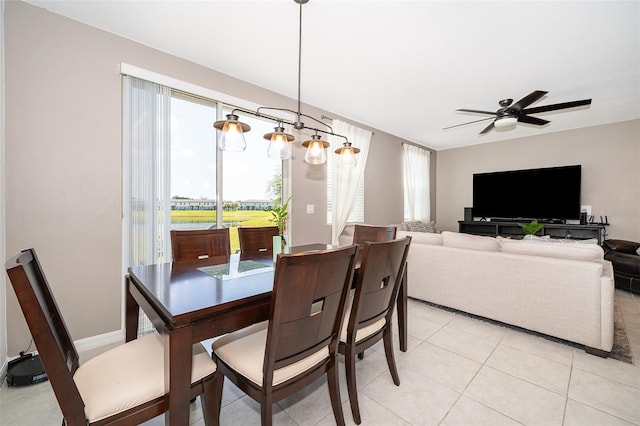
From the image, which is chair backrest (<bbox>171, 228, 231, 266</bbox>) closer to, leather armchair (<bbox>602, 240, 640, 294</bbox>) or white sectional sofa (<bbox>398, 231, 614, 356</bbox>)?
white sectional sofa (<bbox>398, 231, 614, 356</bbox>)

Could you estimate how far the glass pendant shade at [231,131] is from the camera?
1.66m

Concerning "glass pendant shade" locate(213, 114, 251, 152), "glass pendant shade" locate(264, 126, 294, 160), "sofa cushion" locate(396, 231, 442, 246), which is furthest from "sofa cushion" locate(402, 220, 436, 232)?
"glass pendant shade" locate(213, 114, 251, 152)

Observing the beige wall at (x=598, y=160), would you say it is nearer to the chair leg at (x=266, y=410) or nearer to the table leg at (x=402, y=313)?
the table leg at (x=402, y=313)

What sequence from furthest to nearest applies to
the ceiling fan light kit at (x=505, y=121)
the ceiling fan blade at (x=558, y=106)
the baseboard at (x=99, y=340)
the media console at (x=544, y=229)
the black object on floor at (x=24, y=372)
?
1. the media console at (x=544, y=229)
2. the ceiling fan light kit at (x=505, y=121)
3. the ceiling fan blade at (x=558, y=106)
4. the baseboard at (x=99, y=340)
5. the black object on floor at (x=24, y=372)

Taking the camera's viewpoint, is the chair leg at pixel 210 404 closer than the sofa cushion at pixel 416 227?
Yes

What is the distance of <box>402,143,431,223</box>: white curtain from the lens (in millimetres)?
5592

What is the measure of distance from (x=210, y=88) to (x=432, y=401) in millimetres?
3408

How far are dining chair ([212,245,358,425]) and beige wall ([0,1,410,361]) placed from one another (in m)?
1.64

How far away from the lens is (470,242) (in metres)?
2.72

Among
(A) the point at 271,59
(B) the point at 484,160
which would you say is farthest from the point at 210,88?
(B) the point at 484,160

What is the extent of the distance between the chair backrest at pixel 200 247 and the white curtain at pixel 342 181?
2.14 meters

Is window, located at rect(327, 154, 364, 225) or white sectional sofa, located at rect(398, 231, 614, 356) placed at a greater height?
window, located at rect(327, 154, 364, 225)

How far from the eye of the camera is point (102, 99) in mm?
2184

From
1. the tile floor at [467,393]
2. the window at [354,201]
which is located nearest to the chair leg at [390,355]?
the tile floor at [467,393]
